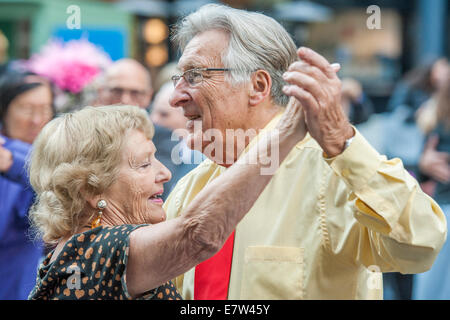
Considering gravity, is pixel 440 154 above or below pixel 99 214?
below

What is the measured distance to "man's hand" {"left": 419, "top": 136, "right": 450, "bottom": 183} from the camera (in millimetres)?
5109

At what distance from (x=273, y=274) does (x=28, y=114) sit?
2.56m

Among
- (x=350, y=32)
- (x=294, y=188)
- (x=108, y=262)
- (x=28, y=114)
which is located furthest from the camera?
(x=350, y=32)

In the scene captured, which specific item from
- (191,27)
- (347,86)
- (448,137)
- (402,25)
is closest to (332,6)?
(402,25)

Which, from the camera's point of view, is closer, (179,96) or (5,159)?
(179,96)

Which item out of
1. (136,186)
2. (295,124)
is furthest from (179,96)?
(295,124)

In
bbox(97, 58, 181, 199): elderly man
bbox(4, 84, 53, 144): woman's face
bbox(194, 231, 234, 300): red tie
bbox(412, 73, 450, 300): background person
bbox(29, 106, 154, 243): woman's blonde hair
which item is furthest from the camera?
bbox(412, 73, 450, 300): background person

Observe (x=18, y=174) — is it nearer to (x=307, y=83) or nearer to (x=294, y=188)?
(x=294, y=188)

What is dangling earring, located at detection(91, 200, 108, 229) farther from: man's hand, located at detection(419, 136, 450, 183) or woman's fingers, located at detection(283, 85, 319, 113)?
man's hand, located at detection(419, 136, 450, 183)

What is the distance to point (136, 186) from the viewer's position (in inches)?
81.9

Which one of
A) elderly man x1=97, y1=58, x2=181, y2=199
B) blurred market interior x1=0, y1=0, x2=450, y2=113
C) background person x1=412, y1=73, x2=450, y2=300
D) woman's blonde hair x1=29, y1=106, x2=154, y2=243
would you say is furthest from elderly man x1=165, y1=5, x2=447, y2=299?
blurred market interior x1=0, y1=0, x2=450, y2=113
